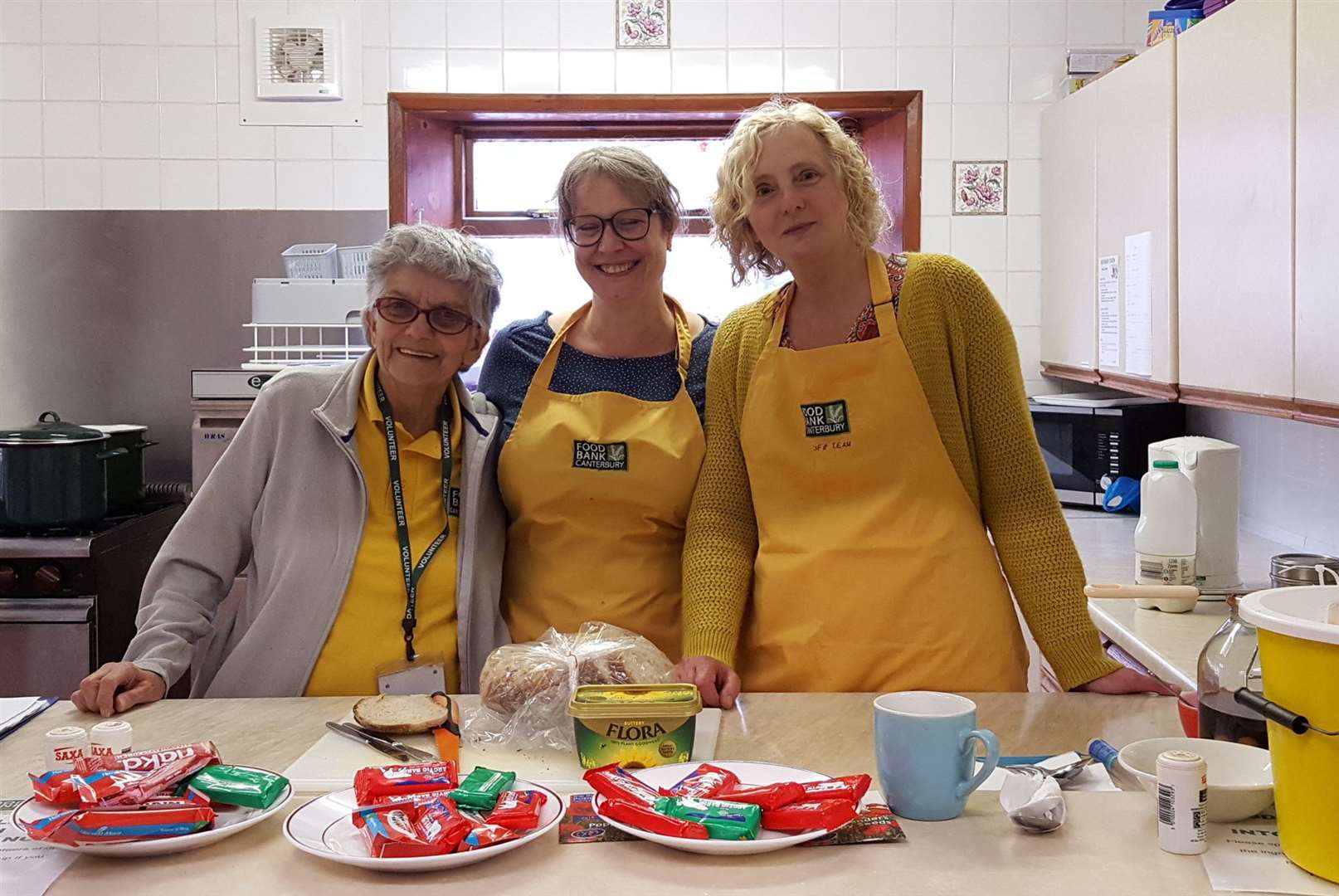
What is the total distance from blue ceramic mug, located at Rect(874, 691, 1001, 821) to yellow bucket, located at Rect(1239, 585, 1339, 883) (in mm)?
232

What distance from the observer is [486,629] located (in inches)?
74.9

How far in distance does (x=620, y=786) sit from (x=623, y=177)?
1145 millimetres

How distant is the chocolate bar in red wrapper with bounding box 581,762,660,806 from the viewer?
1088 millimetres

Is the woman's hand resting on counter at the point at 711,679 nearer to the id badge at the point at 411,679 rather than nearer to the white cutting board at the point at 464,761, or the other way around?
the white cutting board at the point at 464,761

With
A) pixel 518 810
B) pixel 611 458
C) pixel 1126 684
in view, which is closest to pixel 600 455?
pixel 611 458

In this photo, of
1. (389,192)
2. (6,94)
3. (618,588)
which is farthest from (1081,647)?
(6,94)

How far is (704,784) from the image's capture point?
3.69ft

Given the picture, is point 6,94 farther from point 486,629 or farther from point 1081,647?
point 1081,647

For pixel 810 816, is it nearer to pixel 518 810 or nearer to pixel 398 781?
pixel 518 810

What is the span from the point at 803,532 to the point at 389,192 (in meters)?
2.49

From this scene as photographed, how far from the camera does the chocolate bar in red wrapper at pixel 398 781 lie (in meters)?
1.11

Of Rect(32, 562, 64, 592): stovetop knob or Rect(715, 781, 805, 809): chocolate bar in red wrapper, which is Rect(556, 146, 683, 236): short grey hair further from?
Rect(32, 562, 64, 592): stovetop knob

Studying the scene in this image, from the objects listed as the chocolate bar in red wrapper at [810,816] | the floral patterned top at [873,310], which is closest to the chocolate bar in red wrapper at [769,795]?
the chocolate bar in red wrapper at [810,816]

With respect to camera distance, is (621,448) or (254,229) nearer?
(621,448)
